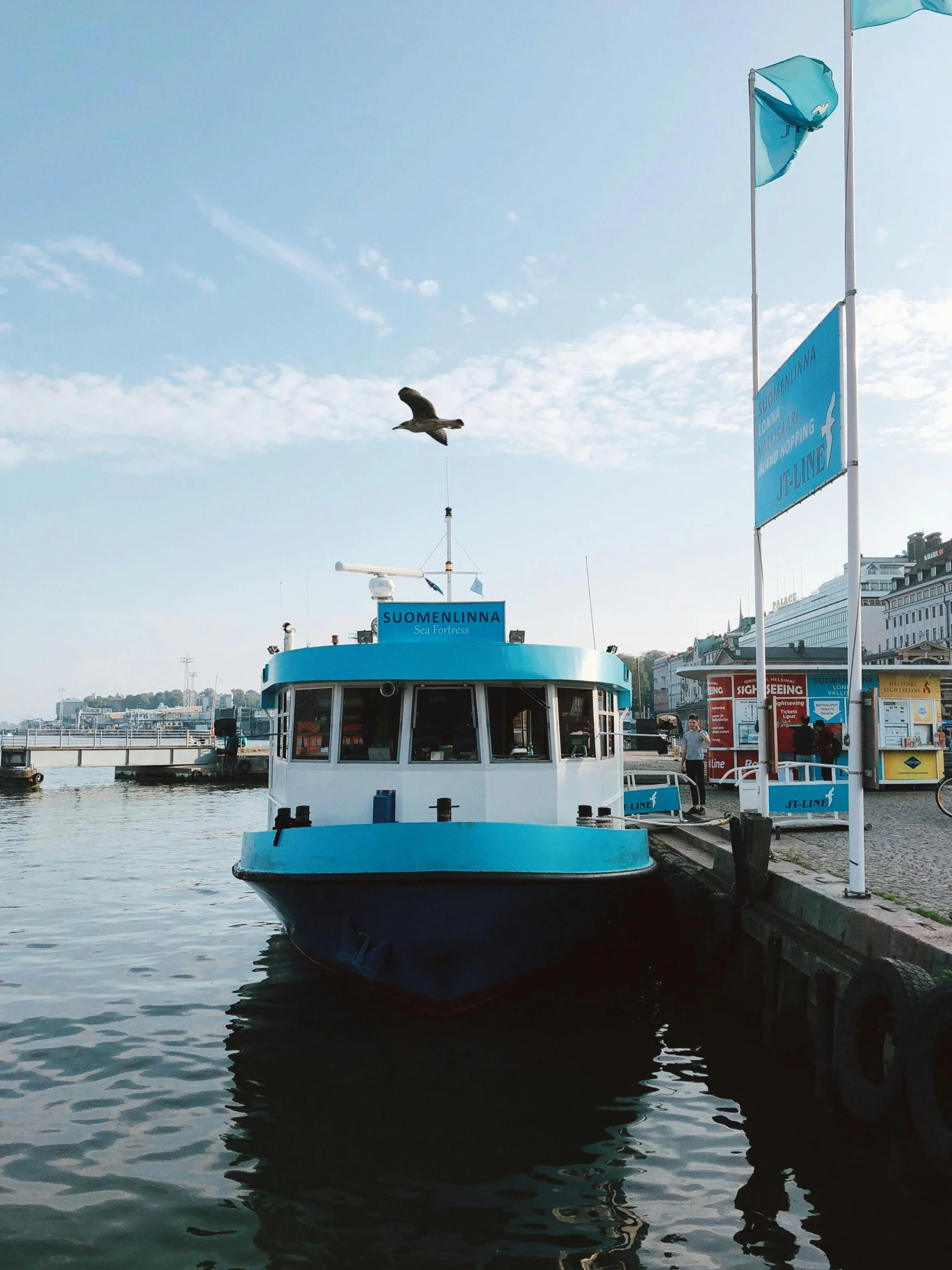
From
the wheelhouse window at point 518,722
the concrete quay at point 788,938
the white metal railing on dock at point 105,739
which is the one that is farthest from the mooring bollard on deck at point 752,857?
the white metal railing on dock at point 105,739

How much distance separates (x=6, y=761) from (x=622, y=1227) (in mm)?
52739

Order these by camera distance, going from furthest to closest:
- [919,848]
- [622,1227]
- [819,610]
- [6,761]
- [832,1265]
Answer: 1. [819,610]
2. [6,761]
3. [919,848]
4. [622,1227]
5. [832,1265]

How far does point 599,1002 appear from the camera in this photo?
1144 cm

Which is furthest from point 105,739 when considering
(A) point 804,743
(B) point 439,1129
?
(B) point 439,1129

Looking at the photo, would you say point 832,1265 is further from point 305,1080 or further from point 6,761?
point 6,761

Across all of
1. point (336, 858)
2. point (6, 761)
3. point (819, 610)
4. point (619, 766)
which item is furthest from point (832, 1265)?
point (819, 610)

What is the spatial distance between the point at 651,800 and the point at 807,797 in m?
2.79

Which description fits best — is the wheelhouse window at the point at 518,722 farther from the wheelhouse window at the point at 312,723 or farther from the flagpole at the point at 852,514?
the flagpole at the point at 852,514

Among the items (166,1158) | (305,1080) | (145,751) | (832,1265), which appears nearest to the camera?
(832,1265)

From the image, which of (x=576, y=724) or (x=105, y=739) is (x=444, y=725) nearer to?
(x=576, y=724)

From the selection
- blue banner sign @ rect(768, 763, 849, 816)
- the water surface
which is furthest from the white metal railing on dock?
blue banner sign @ rect(768, 763, 849, 816)

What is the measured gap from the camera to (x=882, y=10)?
32.1 feet

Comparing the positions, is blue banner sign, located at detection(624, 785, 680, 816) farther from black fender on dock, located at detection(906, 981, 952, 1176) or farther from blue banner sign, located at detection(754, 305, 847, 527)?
black fender on dock, located at detection(906, 981, 952, 1176)

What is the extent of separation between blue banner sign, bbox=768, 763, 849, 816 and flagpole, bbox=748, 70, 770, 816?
0.53m
